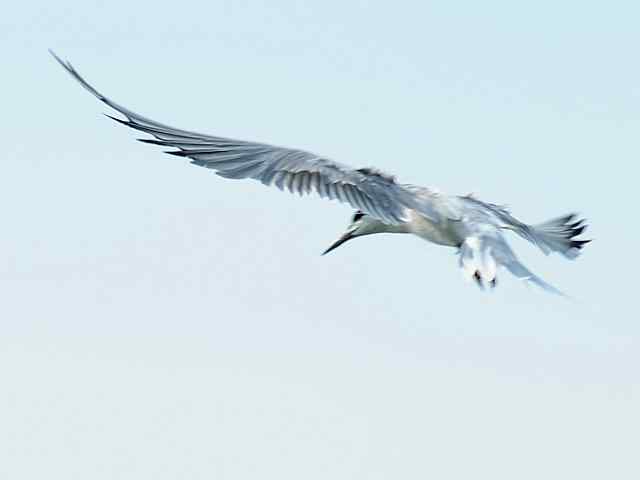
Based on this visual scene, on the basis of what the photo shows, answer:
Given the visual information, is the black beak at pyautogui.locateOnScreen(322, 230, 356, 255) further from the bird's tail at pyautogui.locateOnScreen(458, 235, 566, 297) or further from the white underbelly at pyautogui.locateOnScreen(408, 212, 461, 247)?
the bird's tail at pyautogui.locateOnScreen(458, 235, 566, 297)

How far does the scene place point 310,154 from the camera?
1345cm

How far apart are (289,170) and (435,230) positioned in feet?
4.50

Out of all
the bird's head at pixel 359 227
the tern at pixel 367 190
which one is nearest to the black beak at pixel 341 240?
the bird's head at pixel 359 227

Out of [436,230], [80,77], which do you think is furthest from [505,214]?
[80,77]

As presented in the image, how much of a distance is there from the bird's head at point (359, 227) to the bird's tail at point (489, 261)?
1.60 m

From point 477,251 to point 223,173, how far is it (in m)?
2.04

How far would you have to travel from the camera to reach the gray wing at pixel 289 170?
13.1 metres

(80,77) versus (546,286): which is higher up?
(80,77)

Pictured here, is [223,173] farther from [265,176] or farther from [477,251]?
[477,251]

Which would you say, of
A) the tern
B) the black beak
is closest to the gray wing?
the tern

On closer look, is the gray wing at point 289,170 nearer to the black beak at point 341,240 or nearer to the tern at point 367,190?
the tern at point 367,190

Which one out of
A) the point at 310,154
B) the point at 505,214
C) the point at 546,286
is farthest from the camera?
the point at 505,214

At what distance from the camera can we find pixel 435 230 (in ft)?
45.1

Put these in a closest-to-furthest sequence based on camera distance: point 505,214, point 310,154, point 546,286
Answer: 1. point 546,286
2. point 310,154
3. point 505,214
